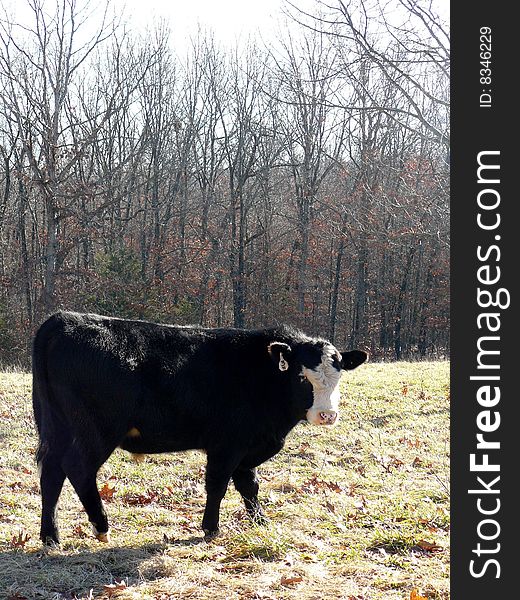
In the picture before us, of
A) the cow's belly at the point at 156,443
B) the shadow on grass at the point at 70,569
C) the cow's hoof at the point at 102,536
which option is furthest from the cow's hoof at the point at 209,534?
the cow's hoof at the point at 102,536

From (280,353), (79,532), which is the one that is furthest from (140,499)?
(280,353)

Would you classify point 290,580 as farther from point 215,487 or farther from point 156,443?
point 156,443

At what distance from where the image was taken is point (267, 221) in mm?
37688

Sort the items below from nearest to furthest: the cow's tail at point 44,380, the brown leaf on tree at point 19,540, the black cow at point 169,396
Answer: the brown leaf on tree at point 19,540 → the black cow at point 169,396 → the cow's tail at point 44,380

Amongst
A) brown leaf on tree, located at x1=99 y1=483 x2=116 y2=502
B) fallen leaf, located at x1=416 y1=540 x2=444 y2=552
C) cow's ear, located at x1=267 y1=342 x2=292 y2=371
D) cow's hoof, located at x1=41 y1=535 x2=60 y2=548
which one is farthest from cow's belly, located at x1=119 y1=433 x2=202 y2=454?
fallen leaf, located at x1=416 y1=540 x2=444 y2=552

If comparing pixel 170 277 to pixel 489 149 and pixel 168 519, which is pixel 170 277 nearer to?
pixel 168 519

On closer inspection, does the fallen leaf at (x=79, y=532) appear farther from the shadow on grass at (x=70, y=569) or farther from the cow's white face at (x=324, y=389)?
the cow's white face at (x=324, y=389)

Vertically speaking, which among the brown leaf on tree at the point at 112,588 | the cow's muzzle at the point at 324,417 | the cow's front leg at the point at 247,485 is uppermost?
the cow's muzzle at the point at 324,417

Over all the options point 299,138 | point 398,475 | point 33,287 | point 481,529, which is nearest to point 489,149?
point 481,529

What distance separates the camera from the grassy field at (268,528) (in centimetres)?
487

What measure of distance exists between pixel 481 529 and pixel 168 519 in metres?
3.67

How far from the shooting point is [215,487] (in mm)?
6227

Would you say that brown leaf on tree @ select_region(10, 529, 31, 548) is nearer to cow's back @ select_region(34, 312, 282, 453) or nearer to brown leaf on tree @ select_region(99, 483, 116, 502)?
cow's back @ select_region(34, 312, 282, 453)

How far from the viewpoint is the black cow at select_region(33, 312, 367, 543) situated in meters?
5.86
